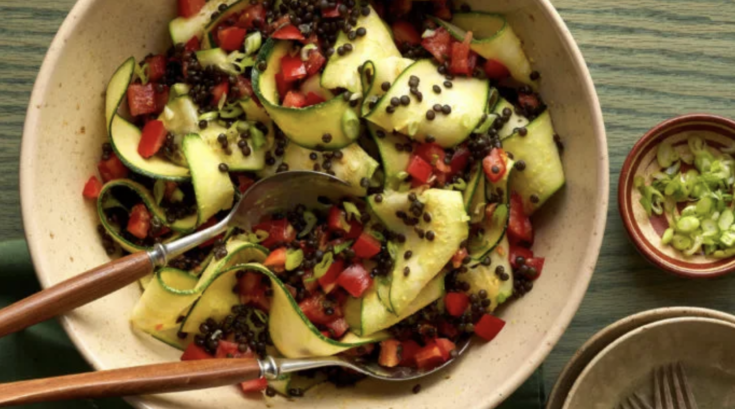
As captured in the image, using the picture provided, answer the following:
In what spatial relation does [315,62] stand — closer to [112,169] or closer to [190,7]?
A: [190,7]

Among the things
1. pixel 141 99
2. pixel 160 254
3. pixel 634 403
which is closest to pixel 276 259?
pixel 160 254

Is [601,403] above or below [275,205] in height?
below

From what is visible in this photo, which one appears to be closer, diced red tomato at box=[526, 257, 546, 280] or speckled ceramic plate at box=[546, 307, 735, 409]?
diced red tomato at box=[526, 257, 546, 280]

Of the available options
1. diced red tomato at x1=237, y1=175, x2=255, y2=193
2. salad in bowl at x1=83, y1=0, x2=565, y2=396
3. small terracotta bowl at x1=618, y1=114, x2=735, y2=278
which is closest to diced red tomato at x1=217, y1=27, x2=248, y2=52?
salad in bowl at x1=83, y1=0, x2=565, y2=396

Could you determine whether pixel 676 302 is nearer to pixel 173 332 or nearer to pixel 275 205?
pixel 275 205

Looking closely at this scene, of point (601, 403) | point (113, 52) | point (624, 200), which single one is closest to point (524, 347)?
point (601, 403)

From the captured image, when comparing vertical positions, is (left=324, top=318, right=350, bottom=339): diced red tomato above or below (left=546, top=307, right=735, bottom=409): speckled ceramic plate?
above

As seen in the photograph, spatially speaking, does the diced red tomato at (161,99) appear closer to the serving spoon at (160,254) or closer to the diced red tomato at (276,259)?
the serving spoon at (160,254)

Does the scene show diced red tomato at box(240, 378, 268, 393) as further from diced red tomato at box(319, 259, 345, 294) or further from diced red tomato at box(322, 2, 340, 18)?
diced red tomato at box(322, 2, 340, 18)
